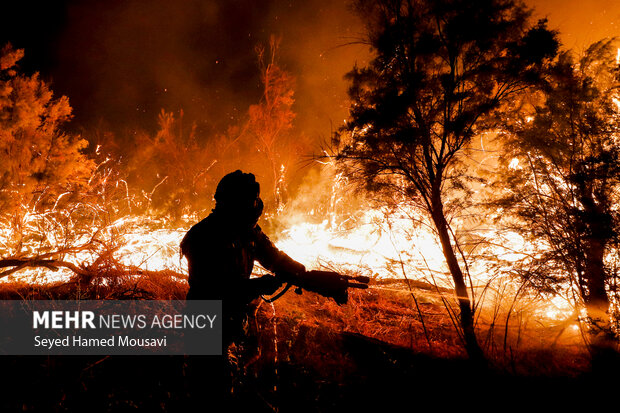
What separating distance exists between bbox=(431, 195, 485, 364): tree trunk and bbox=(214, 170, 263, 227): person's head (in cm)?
500

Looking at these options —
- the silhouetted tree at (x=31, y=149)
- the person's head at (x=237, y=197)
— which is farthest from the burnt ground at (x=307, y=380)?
the silhouetted tree at (x=31, y=149)

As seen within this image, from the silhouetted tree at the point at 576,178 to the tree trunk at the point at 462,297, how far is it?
1498 mm

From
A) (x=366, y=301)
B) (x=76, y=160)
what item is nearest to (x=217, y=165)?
(x=76, y=160)

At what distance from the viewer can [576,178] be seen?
5727mm

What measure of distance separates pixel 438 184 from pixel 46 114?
834 inches

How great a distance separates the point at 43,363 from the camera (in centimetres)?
374

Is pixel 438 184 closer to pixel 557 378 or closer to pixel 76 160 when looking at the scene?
pixel 557 378

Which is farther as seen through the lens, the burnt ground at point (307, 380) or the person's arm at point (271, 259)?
the burnt ground at point (307, 380)

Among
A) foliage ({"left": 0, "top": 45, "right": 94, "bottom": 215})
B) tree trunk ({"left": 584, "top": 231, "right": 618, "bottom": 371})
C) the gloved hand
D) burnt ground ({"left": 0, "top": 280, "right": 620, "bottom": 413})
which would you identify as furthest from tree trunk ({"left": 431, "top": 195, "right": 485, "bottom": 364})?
foliage ({"left": 0, "top": 45, "right": 94, "bottom": 215})

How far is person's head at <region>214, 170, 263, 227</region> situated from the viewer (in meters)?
1.99

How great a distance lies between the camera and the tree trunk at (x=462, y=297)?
5364mm

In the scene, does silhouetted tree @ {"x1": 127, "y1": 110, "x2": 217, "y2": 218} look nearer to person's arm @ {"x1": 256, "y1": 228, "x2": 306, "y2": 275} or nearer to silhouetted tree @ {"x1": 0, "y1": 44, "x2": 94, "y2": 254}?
silhouetted tree @ {"x1": 0, "y1": 44, "x2": 94, "y2": 254}

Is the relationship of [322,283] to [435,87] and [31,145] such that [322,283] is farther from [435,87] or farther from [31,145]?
[31,145]

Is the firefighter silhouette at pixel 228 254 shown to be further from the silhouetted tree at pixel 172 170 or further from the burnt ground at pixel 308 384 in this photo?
the silhouetted tree at pixel 172 170
